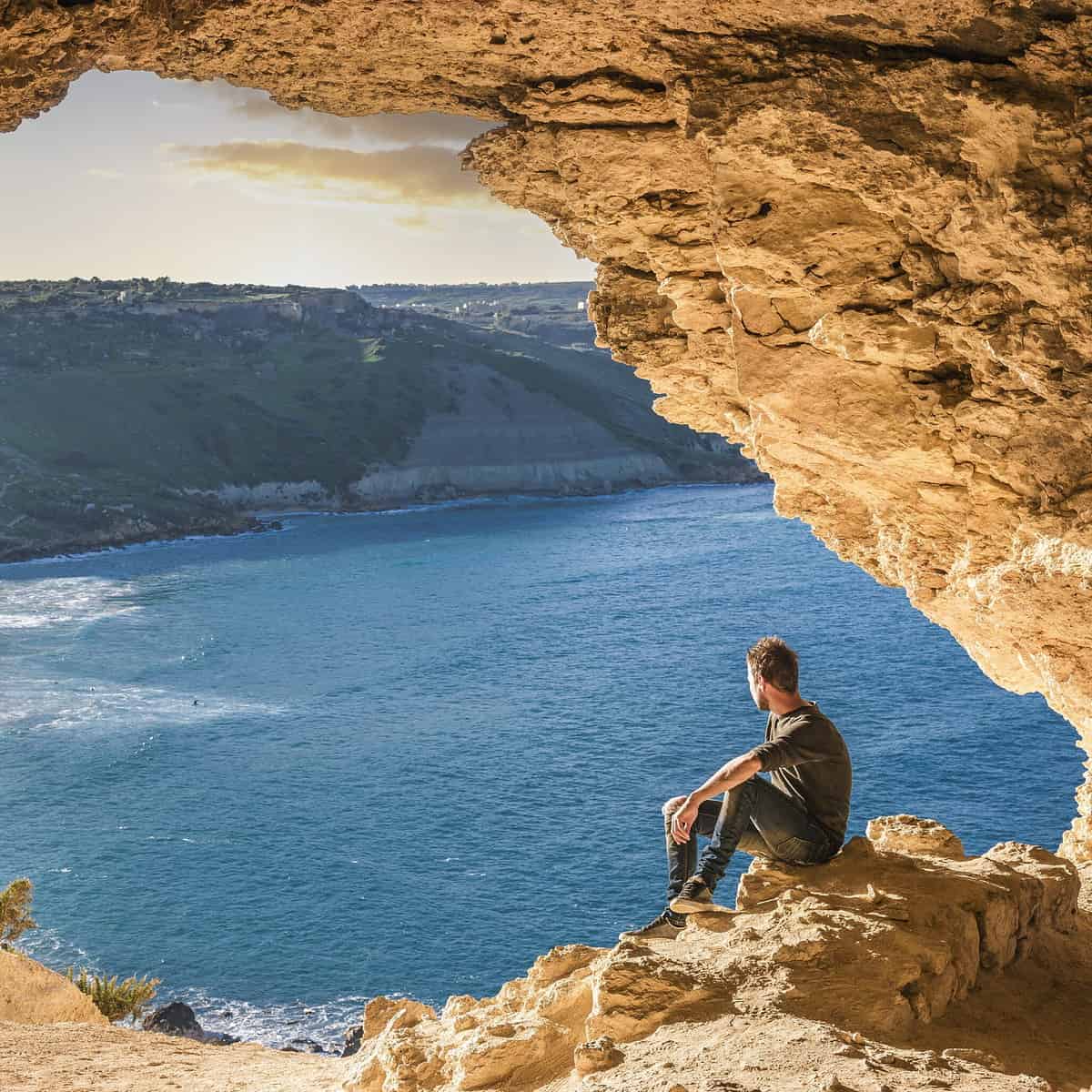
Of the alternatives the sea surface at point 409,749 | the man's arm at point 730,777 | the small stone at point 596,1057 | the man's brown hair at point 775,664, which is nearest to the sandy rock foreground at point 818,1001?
the small stone at point 596,1057

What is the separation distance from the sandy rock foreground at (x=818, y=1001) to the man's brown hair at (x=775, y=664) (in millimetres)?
1187

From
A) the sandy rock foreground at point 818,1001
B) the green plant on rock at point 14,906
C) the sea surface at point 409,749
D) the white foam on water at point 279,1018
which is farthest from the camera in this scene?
the sea surface at point 409,749

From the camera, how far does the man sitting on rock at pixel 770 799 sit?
641 cm

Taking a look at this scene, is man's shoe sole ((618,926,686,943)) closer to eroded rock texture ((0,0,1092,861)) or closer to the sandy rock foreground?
the sandy rock foreground

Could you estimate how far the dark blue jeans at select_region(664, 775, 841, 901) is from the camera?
21.4 ft

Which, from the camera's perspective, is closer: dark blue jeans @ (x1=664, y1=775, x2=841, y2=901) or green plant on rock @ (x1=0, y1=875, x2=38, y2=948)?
dark blue jeans @ (x1=664, y1=775, x2=841, y2=901)

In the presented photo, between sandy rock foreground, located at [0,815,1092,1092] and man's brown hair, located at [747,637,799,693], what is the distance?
1.19m

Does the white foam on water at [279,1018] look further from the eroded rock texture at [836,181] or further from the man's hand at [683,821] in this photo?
the eroded rock texture at [836,181]

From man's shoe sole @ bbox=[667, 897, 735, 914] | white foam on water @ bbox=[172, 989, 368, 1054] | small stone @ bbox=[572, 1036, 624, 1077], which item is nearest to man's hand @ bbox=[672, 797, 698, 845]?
man's shoe sole @ bbox=[667, 897, 735, 914]

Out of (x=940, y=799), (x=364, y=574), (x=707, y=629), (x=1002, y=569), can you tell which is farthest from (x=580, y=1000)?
(x=364, y=574)

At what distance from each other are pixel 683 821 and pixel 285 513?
106379mm

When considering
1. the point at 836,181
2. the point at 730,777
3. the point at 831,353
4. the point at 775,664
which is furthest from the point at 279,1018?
the point at 836,181

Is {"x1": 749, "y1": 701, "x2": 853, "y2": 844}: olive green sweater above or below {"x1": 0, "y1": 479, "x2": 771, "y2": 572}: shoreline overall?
above

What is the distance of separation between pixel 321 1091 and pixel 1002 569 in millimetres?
5452
